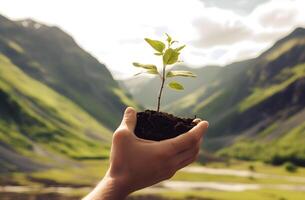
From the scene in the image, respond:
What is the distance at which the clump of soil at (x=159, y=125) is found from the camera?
22.4ft

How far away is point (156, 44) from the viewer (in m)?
7.55

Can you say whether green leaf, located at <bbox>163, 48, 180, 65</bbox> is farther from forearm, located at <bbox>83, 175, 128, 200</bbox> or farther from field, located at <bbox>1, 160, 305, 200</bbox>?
field, located at <bbox>1, 160, 305, 200</bbox>

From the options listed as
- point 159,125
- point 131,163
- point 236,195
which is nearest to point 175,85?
point 159,125

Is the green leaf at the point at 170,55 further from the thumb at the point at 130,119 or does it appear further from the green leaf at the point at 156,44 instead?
the thumb at the point at 130,119

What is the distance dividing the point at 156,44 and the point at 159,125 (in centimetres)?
124

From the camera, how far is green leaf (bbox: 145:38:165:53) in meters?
7.49

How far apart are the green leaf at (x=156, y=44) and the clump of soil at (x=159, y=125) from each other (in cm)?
97

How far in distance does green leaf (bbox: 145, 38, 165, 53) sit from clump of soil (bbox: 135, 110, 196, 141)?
3.18 ft

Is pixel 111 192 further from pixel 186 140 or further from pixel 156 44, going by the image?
pixel 156 44

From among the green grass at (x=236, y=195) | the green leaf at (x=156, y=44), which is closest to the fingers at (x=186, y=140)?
the green leaf at (x=156, y=44)

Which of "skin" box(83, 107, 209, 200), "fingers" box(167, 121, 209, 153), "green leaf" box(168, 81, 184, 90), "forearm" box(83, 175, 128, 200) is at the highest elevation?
"green leaf" box(168, 81, 184, 90)

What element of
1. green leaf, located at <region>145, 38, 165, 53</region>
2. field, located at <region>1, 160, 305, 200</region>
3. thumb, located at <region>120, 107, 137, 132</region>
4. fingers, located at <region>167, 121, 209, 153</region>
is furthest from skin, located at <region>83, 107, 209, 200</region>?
field, located at <region>1, 160, 305, 200</region>

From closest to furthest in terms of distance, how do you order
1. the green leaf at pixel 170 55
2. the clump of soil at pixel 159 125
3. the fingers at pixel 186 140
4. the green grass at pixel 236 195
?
the fingers at pixel 186 140
the clump of soil at pixel 159 125
the green leaf at pixel 170 55
the green grass at pixel 236 195

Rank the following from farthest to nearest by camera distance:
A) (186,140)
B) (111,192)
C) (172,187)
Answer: (172,187) → (186,140) → (111,192)
